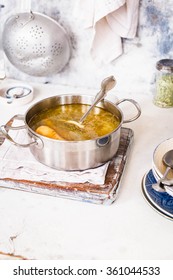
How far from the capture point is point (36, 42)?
44.8 inches

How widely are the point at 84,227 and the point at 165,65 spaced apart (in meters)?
0.57

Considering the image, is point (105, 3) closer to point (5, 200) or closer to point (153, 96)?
point (153, 96)

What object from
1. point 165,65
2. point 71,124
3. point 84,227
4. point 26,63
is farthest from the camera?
point 26,63

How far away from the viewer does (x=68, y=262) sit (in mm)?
696

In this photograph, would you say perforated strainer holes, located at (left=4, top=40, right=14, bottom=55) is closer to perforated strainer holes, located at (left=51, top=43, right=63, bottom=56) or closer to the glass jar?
perforated strainer holes, located at (left=51, top=43, right=63, bottom=56)

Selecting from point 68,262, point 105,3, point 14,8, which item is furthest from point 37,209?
point 14,8

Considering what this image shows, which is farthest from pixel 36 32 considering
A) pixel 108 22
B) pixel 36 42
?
pixel 108 22

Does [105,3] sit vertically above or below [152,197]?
above

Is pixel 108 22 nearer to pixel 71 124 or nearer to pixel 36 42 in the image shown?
pixel 36 42

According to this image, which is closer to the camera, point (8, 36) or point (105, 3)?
Result: point (105, 3)

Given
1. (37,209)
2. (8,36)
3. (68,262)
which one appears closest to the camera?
(68,262)

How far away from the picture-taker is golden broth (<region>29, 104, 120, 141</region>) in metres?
0.88

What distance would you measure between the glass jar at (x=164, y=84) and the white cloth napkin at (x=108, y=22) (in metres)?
0.13

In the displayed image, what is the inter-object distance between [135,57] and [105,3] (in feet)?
0.68
